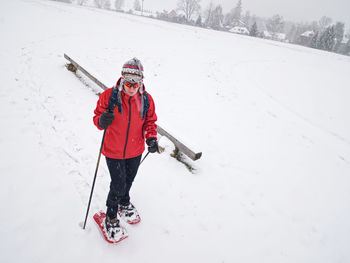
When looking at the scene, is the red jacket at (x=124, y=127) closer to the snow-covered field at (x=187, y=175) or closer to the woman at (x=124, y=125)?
the woman at (x=124, y=125)

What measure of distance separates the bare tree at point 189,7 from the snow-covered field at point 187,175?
6716 centimetres

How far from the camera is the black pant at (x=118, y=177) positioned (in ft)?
8.66

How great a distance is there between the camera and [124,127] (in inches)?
99.3

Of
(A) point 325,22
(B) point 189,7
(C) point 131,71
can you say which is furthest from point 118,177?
(A) point 325,22

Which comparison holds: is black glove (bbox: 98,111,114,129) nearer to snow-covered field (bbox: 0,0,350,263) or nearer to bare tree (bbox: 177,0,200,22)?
snow-covered field (bbox: 0,0,350,263)

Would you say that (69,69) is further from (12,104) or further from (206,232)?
(206,232)

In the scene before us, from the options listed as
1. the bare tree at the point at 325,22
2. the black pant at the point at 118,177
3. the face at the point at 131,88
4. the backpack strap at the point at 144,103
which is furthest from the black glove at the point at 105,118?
the bare tree at the point at 325,22

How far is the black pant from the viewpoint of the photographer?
264cm

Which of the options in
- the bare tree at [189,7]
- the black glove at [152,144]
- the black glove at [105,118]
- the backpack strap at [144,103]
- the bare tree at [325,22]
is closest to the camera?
the black glove at [105,118]

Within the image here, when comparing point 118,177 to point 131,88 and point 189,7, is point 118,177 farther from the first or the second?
point 189,7

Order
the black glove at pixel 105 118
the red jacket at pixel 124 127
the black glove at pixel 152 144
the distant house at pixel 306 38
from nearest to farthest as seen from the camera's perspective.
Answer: the black glove at pixel 105 118 → the red jacket at pixel 124 127 → the black glove at pixel 152 144 → the distant house at pixel 306 38

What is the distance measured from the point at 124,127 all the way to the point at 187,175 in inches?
96.1

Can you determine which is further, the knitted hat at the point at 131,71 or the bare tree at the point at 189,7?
the bare tree at the point at 189,7

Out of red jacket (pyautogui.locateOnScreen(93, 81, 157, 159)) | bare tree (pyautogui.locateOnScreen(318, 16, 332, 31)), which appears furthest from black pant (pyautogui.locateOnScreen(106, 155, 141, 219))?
bare tree (pyautogui.locateOnScreen(318, 16, 332, 31))
